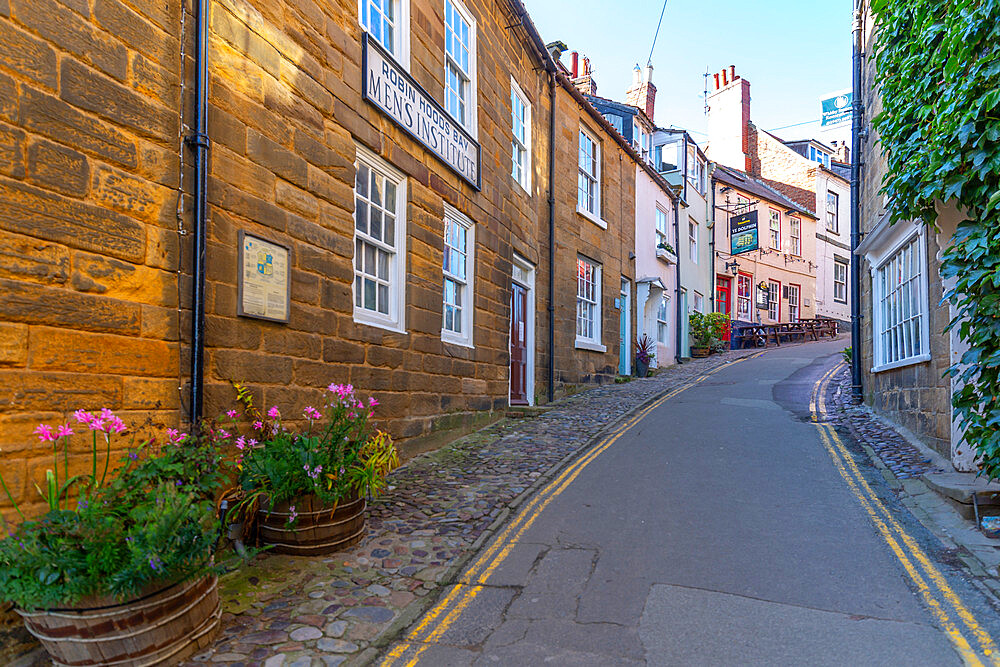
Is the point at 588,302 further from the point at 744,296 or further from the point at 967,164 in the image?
the point at 744,296

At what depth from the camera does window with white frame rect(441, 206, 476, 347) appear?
9.78 meters

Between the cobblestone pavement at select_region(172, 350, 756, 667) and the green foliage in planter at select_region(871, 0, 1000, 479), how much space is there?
426cm

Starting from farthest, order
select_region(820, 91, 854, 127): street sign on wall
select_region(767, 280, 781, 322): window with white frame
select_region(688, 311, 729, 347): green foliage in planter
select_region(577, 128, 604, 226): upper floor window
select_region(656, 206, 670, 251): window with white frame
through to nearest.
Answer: select_region(767, 280, 781, 322): window with white frame, select_region(688, 311, 729, 347): green foliage in planter, select_region(820, 91, 854, 127): street sign on wall, select_region(656, 206, 670, 251): window with white frame, select_region(577, 128, 604, 226): upper floor window

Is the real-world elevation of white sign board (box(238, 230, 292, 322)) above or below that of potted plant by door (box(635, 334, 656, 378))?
above

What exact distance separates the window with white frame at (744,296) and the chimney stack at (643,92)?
9.55 metres

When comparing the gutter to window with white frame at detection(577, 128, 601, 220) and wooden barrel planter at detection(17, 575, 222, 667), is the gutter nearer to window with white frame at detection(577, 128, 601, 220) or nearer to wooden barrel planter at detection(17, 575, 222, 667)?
wooden barrel planter at detection(17, 575, 222, 667)

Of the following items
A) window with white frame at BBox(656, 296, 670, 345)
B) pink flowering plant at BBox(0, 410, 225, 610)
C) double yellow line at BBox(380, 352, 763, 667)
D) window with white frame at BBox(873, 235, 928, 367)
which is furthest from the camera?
window with white frame at BBox(656, 296, 670, 345)

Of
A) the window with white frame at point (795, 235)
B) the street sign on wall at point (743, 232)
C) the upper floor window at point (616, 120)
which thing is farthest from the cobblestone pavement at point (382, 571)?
the window with white frame at point (795, 235)

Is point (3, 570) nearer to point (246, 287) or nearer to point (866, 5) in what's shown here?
point (246, 287)

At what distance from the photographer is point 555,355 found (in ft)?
48.4

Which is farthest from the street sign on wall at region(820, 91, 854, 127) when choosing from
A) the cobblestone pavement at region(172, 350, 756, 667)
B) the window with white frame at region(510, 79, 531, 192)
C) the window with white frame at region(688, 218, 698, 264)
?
the cobblestone pavement at region(172, 350, 756, 667)

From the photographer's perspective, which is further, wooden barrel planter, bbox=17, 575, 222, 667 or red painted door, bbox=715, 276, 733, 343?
red painted door, bbox=715, 276, 733, 343

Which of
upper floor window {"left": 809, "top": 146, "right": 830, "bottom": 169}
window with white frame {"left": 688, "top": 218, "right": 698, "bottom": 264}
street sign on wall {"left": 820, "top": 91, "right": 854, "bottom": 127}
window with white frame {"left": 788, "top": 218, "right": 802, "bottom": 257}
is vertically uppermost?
upper floor window {"left": 809, "top": 146, "right": 830, "bottom": 169}

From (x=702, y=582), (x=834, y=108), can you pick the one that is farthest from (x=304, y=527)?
(x=834, y=108)
